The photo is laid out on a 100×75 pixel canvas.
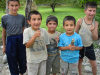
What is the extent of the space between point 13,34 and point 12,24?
0.57 feet

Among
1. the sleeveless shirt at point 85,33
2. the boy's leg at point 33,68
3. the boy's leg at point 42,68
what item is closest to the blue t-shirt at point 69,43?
the sleeveless shirt at point 85,33

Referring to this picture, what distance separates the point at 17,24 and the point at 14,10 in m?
0.24

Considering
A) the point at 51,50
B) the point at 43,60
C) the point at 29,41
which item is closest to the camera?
the point at 29,41

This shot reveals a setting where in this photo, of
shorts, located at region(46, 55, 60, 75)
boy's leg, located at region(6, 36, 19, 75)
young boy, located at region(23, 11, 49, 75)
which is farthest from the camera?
boy's leg, located at region(6, 36, 19, 75)

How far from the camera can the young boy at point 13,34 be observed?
2.80 meters

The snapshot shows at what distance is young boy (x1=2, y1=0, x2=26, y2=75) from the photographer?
2801 mm

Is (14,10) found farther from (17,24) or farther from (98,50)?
(98,50)

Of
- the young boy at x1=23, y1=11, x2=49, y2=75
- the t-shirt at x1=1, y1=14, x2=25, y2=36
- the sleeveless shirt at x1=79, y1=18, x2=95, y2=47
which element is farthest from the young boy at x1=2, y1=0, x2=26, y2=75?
the sleeveless shirt at x1=79, y1=18, x2=95, y2=47

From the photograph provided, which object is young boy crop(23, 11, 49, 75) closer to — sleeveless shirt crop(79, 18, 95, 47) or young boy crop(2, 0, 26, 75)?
young boy crop(2, 0, 26, 75)

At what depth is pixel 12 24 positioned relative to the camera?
2.80 m

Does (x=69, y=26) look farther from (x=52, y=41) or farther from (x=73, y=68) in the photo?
(x=73, y=68)

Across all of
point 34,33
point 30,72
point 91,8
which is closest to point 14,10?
point 34,33

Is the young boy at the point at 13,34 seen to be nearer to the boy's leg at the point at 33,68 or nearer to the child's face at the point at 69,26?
the boy's leg at the point at 33,68

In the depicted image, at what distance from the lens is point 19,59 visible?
3090 mm
